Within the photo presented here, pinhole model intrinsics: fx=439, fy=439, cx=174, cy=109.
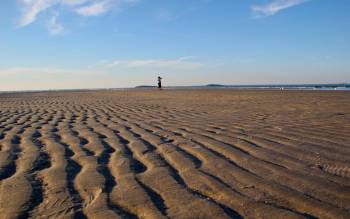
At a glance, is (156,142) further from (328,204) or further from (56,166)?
(328,204)

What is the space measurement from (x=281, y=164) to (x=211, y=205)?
4.21 ft

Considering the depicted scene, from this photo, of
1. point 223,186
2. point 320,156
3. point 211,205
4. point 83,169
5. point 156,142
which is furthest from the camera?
point 156,142

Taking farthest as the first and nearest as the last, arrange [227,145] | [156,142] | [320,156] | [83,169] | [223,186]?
[156,142], [227,145], [320,156], [83,169], [223,186]

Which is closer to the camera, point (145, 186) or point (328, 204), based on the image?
point (328, 204)

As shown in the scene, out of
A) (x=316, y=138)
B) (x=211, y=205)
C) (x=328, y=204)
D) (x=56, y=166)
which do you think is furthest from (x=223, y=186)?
(x=316, y=138)

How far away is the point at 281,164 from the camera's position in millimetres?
3668

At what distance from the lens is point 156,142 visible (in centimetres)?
495

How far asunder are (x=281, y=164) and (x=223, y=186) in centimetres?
87

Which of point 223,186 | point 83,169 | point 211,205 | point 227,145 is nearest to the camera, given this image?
point 211,205

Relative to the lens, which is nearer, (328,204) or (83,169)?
(328,204)

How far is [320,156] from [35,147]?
2.93 m

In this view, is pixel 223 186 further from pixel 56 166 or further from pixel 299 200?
pixel 56 166

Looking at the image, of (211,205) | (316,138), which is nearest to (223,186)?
(211,205)

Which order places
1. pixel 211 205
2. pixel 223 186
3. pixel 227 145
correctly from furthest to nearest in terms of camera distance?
pixel 227 145
pixel 223 186
pixel 211 205
